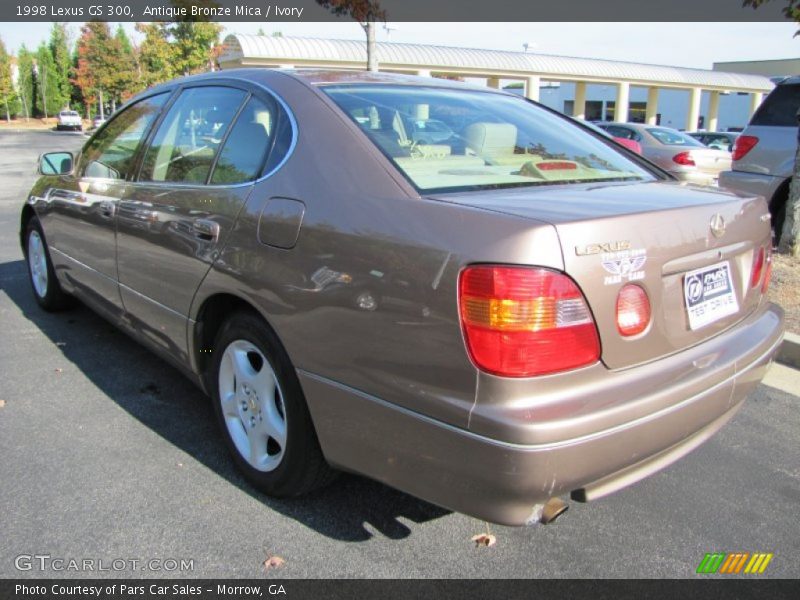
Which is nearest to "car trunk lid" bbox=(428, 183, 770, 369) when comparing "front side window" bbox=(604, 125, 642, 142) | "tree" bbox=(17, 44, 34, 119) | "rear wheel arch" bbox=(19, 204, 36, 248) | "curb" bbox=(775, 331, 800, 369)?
"curb" bbox=(775, 331, 800, 369)

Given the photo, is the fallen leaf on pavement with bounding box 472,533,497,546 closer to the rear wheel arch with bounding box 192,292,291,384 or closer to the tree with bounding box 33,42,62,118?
the rear wheel arch with bounding box 192,292,291,384

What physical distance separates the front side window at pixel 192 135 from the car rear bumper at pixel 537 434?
4.29 ft

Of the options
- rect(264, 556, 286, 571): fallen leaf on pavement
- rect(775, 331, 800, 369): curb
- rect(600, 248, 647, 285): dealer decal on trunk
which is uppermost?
rect(600, 248, 647, 285): dealer decal on trunk

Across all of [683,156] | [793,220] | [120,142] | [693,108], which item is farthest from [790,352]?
[693,108]

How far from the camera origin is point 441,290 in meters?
1.93

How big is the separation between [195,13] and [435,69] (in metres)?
9.00

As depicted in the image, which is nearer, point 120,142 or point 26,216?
point 120,142

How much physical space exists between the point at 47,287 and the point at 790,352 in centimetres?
532

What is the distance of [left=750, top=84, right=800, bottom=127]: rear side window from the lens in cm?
711

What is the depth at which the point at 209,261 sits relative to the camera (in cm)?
281

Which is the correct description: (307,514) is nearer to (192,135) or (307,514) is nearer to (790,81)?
(192,135)

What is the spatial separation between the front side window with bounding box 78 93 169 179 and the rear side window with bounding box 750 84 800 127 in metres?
6.40
